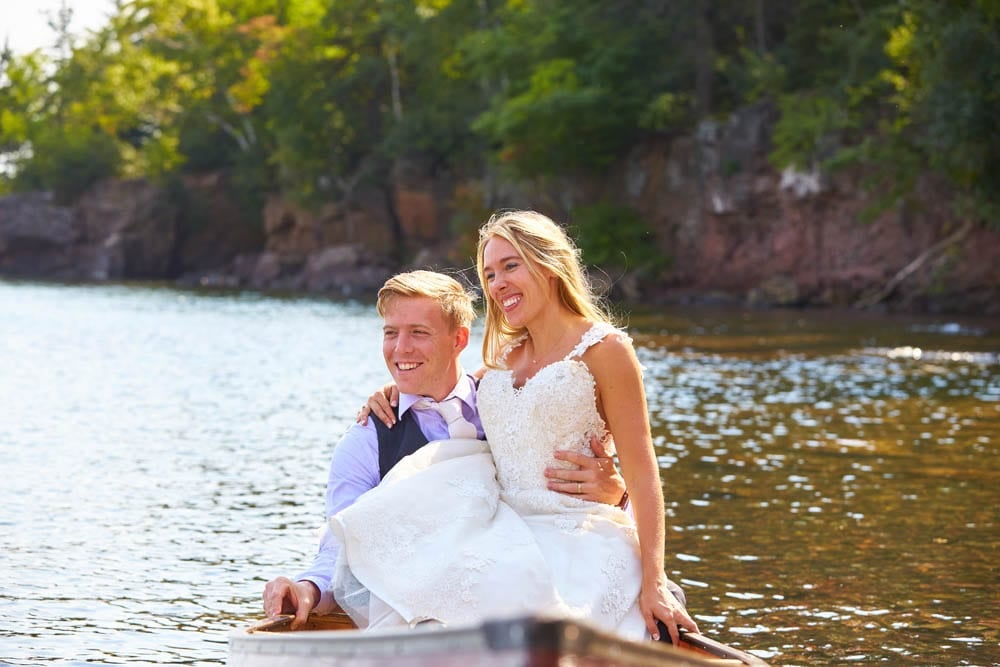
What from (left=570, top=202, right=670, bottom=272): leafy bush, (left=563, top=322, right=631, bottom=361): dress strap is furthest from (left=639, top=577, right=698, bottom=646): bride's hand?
(left=570, top=202, right=670, bottom=272): leafy bush

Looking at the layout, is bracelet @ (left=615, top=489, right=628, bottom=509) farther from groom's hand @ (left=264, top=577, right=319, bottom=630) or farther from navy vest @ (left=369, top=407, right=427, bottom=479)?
groom's hand @ (left=264, top=577, right=319, bottom=630)

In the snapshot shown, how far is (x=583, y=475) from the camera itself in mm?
4988

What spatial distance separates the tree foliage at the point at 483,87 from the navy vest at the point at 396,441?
2842cm

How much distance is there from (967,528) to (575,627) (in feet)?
29.9

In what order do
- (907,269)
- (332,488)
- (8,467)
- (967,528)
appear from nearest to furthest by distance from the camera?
1. (332,488)
2. (967,528)
3. (8,467)
4. (907,269)

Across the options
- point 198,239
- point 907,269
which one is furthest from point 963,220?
point 198,239

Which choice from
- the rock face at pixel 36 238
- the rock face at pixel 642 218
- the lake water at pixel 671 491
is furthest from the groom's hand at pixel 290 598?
the rock face at pixel 36 238

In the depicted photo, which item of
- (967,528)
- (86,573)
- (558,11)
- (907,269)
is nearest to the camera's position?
(86,573)

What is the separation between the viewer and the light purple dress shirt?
513 cm

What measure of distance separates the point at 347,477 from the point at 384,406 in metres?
0.28

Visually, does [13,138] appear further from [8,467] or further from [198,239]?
[8,467]

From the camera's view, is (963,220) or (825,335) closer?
(825,335)

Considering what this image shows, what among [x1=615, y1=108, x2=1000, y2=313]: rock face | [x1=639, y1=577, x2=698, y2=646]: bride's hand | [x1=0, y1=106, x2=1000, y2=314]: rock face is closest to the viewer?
[x1=639, y1=577, x2=698, y2=646]: bride's hand

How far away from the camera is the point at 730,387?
850 inches
